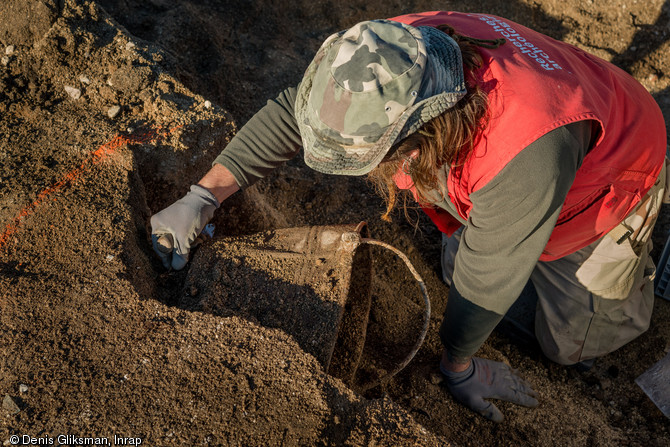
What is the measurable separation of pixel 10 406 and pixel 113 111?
136 cm

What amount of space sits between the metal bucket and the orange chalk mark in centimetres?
60

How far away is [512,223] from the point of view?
1.50 m

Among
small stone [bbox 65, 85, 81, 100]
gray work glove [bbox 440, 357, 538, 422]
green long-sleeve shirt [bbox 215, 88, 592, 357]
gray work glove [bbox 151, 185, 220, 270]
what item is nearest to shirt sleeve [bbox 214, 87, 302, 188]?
green long-sleeve shirt [bbox 215, 88, 592, 357]

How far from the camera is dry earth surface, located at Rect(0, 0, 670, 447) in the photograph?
149 centimetres

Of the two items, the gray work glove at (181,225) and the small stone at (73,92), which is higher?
the small stone at (73,92)

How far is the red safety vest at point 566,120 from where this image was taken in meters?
1.45

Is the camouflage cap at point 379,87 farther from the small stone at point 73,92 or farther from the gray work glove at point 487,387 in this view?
the small stone at point 73,92

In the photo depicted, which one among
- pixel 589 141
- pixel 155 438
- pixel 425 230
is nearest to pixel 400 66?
pixel 589 141

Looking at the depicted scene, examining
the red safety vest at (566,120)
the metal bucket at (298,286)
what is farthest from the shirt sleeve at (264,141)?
the red safety vest at (566,120)

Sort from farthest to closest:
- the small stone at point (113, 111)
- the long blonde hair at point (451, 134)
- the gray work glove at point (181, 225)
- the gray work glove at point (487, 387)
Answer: the small stone at point (113, 111) → the gray work glove at point (487, 387) → the gray work glove at point (181, 225) → the long blonde hair at point (451, 134)

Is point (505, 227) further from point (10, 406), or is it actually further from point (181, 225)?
point (10, 406)

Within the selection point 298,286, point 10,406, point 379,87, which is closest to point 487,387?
point 298,286

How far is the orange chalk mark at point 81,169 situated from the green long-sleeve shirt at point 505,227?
0.64 meters

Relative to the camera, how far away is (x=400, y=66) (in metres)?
1.32
